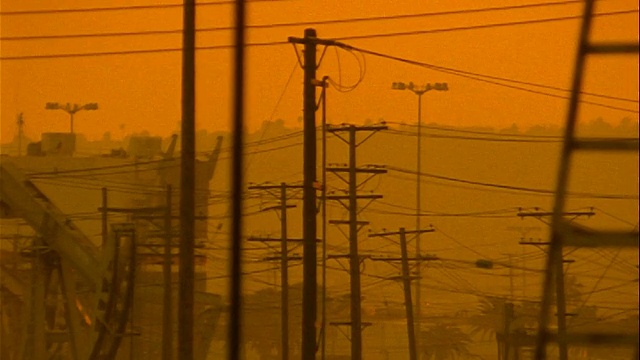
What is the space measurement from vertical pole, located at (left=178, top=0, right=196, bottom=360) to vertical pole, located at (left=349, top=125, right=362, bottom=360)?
8.45m

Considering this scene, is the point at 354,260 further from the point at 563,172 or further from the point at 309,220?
the point at 563,172

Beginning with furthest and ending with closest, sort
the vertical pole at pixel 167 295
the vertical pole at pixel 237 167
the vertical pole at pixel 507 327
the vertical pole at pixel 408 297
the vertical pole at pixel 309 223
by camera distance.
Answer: the vertical pole at pixel 408 297 < the vertical pole at pixel 507 327 < the vertical pole at pixel 167 295 < the vertical pole at pixel 309 223 < the vertical pole at pixel 237 167

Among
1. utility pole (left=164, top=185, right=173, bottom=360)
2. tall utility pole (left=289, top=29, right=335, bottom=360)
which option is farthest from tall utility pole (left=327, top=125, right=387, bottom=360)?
tall utility pole (left=289, top=29, right=335, bottom=360)

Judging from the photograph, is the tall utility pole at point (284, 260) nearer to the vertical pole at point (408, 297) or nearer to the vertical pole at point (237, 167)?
the vertical pole at point (408, 297)

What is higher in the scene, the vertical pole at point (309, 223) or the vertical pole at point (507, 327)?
the vertical pole at point (309, 223)

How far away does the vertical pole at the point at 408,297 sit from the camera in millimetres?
24578

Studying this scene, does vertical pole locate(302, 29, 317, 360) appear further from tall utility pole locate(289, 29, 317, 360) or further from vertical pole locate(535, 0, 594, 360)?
vertical pole locate(535, 0, 594, 360)

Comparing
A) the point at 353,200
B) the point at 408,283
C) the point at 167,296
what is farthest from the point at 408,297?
the point at 167,296

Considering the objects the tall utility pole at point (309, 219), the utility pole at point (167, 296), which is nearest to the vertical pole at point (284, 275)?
the utility pole at point (167, 296)

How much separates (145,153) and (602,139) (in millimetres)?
17588

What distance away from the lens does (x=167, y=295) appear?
2102cm

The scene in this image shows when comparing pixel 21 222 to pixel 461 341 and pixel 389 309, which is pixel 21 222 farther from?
pixel 389 309

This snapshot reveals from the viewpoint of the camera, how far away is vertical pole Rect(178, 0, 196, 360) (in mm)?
12422

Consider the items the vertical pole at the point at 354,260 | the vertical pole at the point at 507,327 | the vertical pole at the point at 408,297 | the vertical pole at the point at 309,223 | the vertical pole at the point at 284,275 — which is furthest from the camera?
the vertical pole at the point at 408,297
